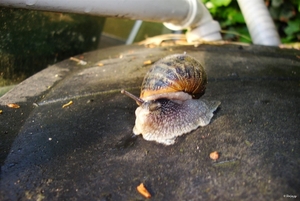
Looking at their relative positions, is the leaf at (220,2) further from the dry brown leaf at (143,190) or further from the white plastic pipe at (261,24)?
the dry brown leaf at (143,190)

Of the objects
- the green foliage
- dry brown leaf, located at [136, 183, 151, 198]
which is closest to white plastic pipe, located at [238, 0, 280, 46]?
the green foliage

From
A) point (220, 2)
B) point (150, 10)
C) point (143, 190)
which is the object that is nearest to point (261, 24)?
point (220, 2)

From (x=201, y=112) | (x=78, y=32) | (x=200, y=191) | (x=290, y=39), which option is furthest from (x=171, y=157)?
(x=290, y=39)

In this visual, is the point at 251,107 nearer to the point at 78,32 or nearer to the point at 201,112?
the point at 201,112

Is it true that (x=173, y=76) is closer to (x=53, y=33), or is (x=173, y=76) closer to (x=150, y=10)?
(x=150, y=10)

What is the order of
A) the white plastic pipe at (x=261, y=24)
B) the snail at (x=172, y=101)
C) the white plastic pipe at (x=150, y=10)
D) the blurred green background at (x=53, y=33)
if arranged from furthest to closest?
the white plastic pipe at (x=261, y=24) → the blurred green background at (x=53, y=33) → the white plastic pipe at (x=150, y=10) → the snail at (x=172, y=101)

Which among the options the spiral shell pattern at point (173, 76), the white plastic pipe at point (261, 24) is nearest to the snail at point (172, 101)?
the spiral shell pattern at point (173, 76)

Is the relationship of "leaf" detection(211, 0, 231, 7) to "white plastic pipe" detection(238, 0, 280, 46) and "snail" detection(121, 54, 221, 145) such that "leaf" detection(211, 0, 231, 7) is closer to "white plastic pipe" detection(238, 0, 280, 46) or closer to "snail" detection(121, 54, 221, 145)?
"white plastic pipe" detection(238, 0, 280, 46)
